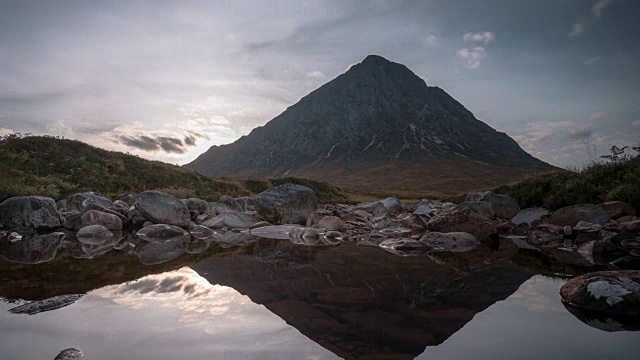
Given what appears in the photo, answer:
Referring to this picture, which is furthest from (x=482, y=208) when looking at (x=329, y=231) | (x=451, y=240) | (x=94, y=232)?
(x=94, y=232)

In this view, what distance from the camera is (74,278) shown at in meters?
7.60

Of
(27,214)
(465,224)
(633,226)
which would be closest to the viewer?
(633,226)

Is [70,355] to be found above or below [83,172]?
below

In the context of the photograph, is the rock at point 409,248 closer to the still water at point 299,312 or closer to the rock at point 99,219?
the still water at point 299,312

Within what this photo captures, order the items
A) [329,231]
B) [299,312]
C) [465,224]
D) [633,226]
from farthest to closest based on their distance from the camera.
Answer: [329,231] < [465,224] < [633,226] < [299,312]

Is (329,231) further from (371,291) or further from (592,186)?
(592,186)

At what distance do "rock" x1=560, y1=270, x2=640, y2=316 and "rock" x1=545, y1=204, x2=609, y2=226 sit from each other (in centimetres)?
842

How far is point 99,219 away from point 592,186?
19.5 meters

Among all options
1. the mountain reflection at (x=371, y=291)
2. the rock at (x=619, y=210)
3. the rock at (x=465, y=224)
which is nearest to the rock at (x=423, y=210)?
the rock at (x=465, y=224)

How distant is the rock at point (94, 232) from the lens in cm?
1557

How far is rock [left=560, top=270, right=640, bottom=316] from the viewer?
5.14m

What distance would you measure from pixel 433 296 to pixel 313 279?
84.4 inches

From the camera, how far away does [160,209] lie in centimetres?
1759

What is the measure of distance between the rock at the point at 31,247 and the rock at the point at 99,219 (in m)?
1.14
